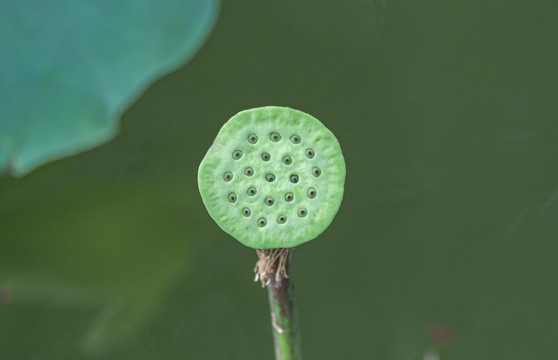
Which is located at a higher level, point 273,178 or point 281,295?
point 273,178

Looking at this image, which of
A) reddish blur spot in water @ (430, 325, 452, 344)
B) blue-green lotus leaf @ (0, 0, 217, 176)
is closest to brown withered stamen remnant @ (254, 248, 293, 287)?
blue-green lotus leaf @ (0, 0, 217, 176)

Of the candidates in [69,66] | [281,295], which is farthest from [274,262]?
[69,66]

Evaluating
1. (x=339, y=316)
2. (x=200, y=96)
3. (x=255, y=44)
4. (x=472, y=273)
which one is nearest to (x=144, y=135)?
(x=200, y=96)

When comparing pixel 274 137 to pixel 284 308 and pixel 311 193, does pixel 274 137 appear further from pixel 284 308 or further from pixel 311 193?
pixel 284 308

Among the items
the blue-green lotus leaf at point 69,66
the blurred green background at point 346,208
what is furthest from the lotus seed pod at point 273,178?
the blurred green background at point 346,208

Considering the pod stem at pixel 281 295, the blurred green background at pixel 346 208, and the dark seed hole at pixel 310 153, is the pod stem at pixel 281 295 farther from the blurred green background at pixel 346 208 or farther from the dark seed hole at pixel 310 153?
the blurred green background at pixel 346 208

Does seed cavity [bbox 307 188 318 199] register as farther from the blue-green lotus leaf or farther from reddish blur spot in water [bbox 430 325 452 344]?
reddish blur spot in water [bbox 430 325 452 344]
